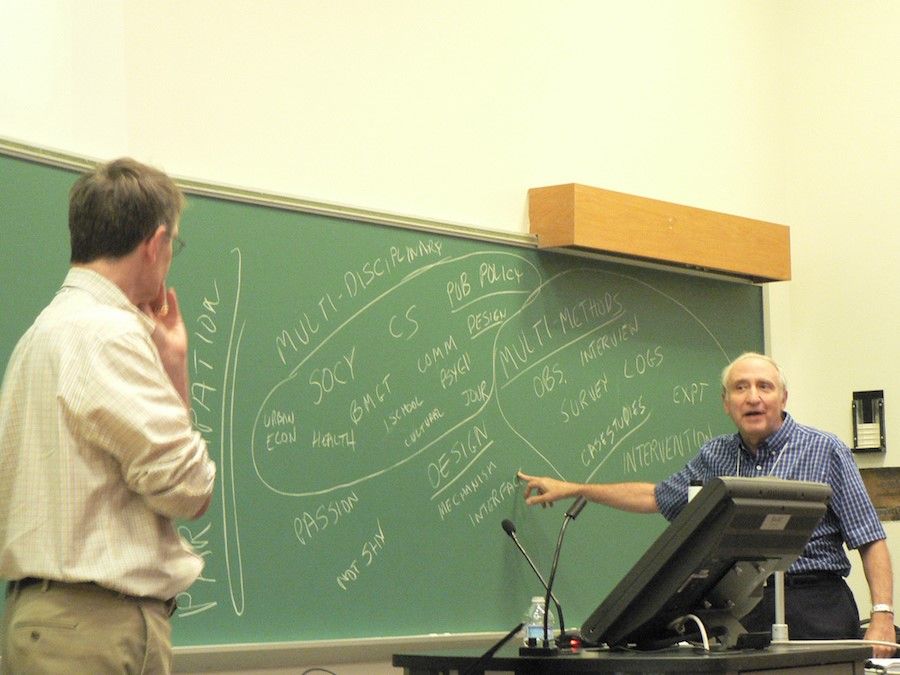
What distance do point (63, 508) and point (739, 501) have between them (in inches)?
49.4

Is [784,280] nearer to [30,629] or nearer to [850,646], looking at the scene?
[850,646]

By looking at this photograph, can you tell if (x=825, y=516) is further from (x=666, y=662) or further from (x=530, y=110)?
(x=530, y=110)

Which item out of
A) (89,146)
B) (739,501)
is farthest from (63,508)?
(89,146)

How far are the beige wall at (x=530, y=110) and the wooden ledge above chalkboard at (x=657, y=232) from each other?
0.15 metres

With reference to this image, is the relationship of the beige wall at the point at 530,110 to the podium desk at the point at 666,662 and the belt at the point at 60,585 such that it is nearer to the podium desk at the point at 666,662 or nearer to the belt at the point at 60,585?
the belt at the point at 60,585

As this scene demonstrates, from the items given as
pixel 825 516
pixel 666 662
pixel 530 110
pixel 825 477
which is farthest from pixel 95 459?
pixel 530 110

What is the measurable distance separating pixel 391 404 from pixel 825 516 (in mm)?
1312

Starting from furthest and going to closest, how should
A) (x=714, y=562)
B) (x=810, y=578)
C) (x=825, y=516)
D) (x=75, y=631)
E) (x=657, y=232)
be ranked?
(x=657, y=232)
(x=810, y=578)
(x=825, y=516)
(x=714, y=562)
(x=75, y=631)

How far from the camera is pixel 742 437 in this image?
392 cm

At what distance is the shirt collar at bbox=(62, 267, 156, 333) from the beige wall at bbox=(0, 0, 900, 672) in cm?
106

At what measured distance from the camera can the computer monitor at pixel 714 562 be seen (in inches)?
99.2

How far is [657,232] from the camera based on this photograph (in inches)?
188

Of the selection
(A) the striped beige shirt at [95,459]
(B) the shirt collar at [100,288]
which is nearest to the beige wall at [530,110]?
(B) the shirt collar at [100,288]

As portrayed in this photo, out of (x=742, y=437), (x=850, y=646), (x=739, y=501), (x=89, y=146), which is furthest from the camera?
(x=742, y=437)
